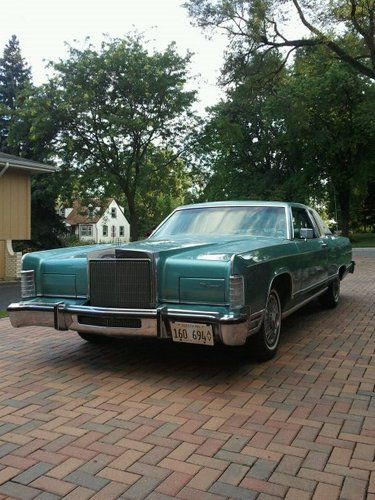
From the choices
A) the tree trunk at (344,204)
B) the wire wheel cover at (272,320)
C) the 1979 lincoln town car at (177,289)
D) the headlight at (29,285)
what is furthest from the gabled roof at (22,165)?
the tree trunk at (344,204)

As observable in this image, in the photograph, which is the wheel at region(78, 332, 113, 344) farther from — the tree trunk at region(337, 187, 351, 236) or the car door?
the tree trunk at region(337, 187, 351, 236)

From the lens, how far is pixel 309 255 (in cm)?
619

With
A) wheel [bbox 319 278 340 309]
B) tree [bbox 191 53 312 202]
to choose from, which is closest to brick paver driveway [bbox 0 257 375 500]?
wheel [bbox 319 278 340 309]

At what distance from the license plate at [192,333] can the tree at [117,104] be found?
17142mm

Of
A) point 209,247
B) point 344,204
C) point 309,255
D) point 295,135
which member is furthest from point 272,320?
point 344,204

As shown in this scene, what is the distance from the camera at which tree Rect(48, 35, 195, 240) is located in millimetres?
20547

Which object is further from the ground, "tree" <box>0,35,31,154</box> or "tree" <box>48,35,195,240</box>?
"tree" <box>0,35,31,154</box>

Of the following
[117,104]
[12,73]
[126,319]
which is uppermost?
[12,73]

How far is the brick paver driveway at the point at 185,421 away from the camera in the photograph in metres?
2.69

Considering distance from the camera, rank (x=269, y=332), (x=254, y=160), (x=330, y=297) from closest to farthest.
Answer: (x=269, y=332), (x=330, y=297), (x=254, y=160)

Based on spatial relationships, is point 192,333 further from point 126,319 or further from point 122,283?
point 122,283

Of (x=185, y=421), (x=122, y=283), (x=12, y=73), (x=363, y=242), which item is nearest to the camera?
(x=185, y=421)

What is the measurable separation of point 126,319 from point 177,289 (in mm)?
527

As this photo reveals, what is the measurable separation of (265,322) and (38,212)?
24.8 metres
